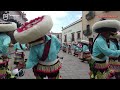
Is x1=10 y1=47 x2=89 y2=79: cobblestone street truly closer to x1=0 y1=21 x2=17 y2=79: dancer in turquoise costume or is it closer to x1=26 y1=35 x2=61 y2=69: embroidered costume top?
x1=0 y1=21 x2=17 y2=79: dancer in turquoise costume

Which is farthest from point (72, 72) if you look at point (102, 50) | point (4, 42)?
point (102, 50)

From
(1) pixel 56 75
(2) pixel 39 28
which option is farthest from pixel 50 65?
(2) pixel 39 28

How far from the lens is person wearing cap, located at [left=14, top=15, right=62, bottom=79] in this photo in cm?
247

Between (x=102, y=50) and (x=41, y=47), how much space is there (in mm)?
991

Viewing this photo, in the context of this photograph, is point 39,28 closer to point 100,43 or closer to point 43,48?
point 43,48

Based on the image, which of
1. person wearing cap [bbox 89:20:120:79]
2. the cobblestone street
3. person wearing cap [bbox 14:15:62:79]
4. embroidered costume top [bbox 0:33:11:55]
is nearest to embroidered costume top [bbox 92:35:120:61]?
person wearing cap [bbox 89:20:120:79]

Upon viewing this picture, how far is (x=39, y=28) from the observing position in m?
2.46

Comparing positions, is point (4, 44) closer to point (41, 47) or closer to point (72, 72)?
point (41, 47)

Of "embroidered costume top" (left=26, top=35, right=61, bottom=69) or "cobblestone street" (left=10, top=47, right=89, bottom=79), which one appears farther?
"cobblestone street" (left=10, top=47, right=89, bottom=79)

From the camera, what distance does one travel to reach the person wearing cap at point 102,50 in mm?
3212

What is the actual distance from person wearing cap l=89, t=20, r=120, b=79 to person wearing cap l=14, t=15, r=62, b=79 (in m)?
0.73

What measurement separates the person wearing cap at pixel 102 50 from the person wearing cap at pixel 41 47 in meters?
0.73

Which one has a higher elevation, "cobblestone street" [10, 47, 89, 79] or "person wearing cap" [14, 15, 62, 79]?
"person wearing cap" [14, 15, 62, 79]
